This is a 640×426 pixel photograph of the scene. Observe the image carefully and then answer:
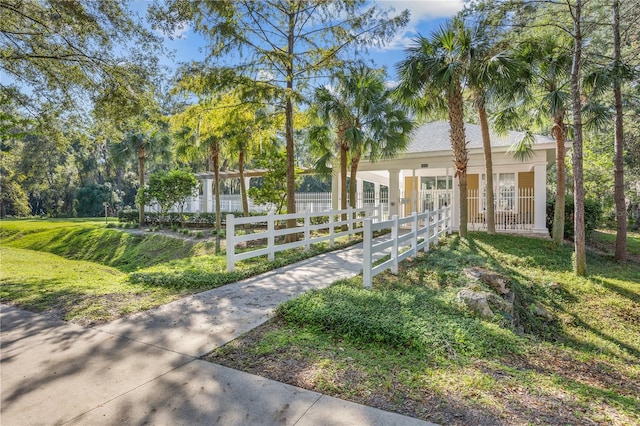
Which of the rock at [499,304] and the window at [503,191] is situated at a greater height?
the window at [503,191]

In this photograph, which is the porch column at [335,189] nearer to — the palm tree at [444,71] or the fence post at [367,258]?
the palm tree at [444,71]

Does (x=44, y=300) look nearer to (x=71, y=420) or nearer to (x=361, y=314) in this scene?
(x=71, y=420)

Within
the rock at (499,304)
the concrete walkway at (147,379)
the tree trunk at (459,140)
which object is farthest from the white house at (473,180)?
the concrete walkway at (147,379)

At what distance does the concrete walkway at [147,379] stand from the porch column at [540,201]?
1175 centimetres

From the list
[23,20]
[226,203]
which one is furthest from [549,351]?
[226,203]

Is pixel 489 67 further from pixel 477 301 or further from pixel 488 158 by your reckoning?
pixel 477 301

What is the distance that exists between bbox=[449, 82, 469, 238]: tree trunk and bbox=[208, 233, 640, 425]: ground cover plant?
16.9 feet

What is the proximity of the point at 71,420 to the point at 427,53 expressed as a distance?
1133 cm

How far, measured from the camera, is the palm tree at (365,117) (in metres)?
11.9

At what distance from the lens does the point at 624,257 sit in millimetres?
10336

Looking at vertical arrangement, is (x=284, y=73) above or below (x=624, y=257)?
above

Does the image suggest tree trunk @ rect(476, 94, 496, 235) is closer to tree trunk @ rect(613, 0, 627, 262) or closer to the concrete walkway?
tree trunk @ rect(613, 0, 627, 262)

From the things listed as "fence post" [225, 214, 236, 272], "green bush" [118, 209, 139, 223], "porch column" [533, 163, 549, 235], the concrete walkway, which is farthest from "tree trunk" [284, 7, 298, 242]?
"green bush" [118, 209, 139, 223]

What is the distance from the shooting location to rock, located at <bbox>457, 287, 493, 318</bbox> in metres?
4.71
